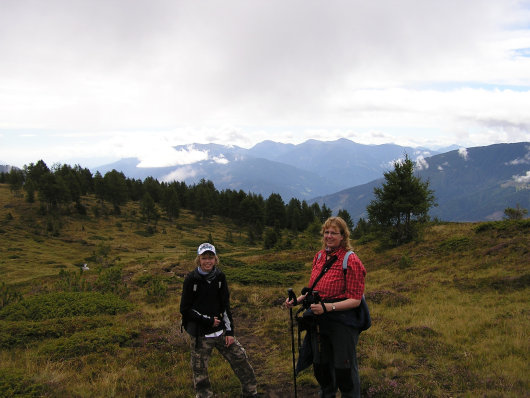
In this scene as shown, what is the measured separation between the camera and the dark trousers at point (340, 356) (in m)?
4.39

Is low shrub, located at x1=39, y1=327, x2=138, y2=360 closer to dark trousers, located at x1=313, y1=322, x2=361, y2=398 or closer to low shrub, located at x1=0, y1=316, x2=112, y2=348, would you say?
low shrub, located at x1=0, y1=316, x2=112, y2=348

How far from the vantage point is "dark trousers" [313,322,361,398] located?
439 cm

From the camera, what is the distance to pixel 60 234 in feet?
178

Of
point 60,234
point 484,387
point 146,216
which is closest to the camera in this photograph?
point 484,387

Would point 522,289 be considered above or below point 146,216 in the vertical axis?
below

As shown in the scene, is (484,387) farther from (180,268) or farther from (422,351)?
(180,268)

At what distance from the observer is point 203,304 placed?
18.7 feet

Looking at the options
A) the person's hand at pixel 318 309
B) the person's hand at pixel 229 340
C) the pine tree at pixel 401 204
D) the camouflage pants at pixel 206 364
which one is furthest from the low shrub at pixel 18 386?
the pine tree at pixel 401 204

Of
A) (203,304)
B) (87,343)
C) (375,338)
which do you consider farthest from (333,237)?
(87,343)

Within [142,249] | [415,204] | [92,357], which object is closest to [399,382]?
[92,357]

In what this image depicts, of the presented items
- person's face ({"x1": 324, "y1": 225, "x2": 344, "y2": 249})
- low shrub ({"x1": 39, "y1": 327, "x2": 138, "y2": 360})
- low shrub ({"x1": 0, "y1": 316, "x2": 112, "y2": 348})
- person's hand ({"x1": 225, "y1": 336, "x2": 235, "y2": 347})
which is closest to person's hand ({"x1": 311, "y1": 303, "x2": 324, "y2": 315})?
person's face ({"x1": 324, "y1": 225, "x2": 344, "y2": 249})

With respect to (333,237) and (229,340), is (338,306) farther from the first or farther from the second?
(229,340)

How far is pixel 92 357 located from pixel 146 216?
67.4 m

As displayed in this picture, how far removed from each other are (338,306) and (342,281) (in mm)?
377
